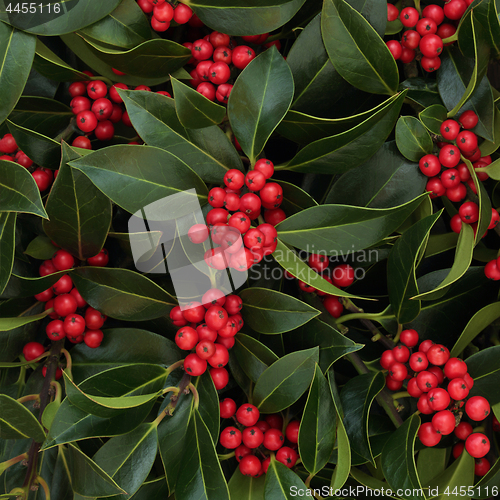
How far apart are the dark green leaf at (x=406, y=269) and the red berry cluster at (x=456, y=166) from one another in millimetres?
145

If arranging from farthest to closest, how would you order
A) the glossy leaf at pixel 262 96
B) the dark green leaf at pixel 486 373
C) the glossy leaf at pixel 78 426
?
the dark green leaf at pixel 486 373
the glossy leaf at pixel 262 96
the glossy leaf at pixel 78 426

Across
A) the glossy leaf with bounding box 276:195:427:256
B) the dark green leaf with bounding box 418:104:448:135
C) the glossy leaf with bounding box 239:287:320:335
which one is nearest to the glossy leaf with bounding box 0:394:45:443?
the glossy leaf with bounding box 239:287:320:335

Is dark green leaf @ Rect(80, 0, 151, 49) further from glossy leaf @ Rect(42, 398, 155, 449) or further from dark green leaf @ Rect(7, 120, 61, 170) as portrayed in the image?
glossy leaf @ Rect(42, 398, 155, 449)

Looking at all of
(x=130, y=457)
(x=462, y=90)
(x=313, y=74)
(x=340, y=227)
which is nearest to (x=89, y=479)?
(x=130, y=457)

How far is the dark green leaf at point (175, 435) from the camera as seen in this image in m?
0.90

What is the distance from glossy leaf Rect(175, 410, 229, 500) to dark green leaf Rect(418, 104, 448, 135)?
725 mm

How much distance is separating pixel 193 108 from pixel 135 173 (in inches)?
6.0

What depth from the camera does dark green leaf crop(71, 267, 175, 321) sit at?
876mm

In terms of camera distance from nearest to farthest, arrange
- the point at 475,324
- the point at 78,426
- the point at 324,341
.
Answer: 1. the point at 78,426
2. the point at 324,341
3. the point at 475,324

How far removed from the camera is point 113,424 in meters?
0.83

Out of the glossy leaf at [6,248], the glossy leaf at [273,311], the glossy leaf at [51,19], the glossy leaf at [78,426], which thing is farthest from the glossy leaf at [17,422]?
the glossy leaf at [51,19]

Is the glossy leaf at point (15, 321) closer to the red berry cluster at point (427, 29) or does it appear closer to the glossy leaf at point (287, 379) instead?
the glossy leaf at point (287, 379)

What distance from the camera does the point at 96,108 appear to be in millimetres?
958

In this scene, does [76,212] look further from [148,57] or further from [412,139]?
[412,139]
